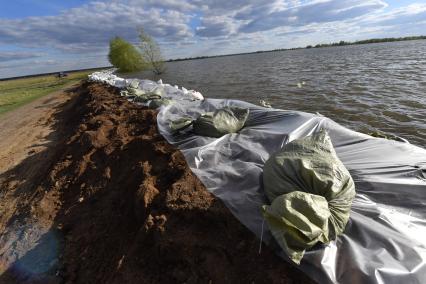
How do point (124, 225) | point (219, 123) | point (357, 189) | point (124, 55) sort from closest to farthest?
1. point (357, 189)
2. point (124, 225)
3. point (219, 123)
4. point (124, 55)

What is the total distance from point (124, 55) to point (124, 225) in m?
52.0

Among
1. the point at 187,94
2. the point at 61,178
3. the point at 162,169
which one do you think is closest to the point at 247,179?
the point at 162,169

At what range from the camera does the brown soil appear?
2.32 m

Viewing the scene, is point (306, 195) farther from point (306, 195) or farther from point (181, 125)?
point (181, 125)

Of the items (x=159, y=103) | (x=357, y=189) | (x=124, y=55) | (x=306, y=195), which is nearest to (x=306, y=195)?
(x=306, y=195)

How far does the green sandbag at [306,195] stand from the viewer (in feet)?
6.64

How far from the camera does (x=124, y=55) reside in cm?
4944

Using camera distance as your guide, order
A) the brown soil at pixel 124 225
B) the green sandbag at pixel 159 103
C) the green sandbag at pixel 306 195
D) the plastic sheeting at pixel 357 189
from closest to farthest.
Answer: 1. the plastic sheeting at pixel 357 189
2. the green sandbag at pixel 306 195
3. the brown soil at pixel 124 225
4. the green sandbag at pixel 159 103

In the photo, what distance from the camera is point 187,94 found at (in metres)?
9.59

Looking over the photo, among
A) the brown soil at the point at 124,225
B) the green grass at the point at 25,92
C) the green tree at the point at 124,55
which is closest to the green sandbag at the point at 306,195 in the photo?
the brown soil at the point at 124,225

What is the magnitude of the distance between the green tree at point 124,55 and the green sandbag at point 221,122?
4658 centimetres

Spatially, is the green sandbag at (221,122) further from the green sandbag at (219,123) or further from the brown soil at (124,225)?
the brown soil at (124,225)

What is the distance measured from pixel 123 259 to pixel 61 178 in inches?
122

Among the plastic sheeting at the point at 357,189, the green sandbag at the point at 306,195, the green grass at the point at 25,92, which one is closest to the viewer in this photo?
the plastic sheeting at the point at 357,189
